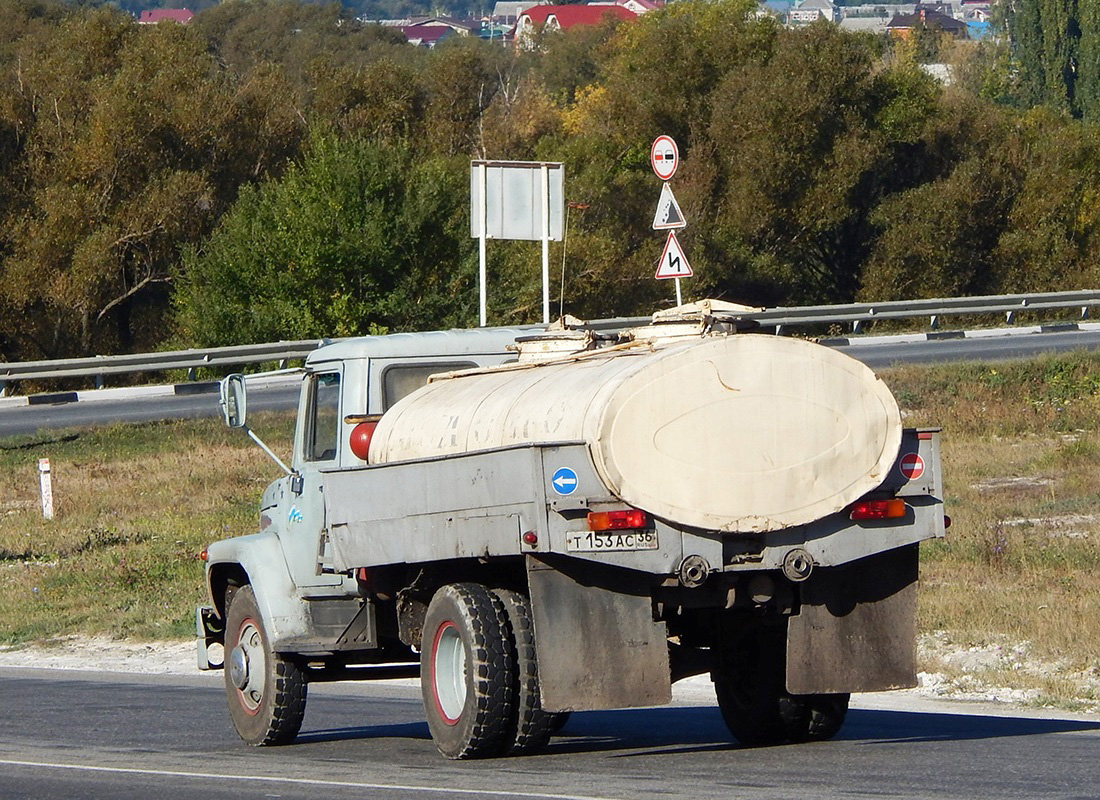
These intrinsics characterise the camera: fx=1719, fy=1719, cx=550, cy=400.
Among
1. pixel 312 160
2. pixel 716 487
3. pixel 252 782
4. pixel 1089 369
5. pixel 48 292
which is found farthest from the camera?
pixel 48 292

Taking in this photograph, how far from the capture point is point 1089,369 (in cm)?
2895

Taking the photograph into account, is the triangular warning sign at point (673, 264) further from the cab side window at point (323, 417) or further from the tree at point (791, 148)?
the tree at point (791, 148)

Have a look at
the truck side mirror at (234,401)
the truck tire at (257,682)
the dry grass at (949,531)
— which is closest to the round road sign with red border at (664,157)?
the dry grass at (949,531)

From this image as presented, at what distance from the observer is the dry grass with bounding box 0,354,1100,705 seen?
43.2ft

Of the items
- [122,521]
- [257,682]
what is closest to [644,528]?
[257,682]

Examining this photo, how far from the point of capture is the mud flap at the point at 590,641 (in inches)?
308

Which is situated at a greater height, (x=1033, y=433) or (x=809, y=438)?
(x=809, y=438)

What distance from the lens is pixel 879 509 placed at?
8.11m

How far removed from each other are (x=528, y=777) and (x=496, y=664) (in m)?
0.54

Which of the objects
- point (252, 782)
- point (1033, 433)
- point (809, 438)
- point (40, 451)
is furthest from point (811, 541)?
point (40, 451)

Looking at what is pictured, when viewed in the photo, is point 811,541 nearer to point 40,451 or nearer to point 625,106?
point 40,451

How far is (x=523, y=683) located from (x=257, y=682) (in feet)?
7.79

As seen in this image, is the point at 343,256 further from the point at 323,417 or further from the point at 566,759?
the point at 566,759

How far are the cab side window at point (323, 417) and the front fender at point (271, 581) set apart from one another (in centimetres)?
61
